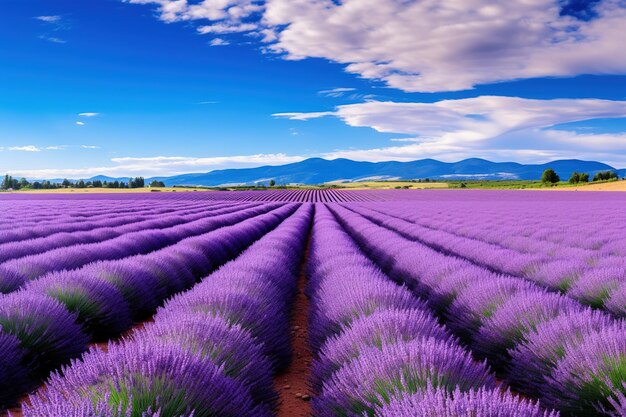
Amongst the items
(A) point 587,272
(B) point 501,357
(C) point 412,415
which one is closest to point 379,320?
(B) point 501,357

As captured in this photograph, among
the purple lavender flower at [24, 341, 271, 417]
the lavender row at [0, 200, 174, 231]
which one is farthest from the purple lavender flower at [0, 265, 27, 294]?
the lavender row at [0, 200, 174, 231]

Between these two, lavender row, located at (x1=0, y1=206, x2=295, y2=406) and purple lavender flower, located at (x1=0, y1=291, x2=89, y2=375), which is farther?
purple lavender flower, located at (x1=0, y1=291, x2=89, y2=375)

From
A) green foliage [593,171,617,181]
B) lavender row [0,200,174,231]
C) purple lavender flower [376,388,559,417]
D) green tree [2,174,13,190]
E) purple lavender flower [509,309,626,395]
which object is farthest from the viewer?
green tree [2,174,13,190]

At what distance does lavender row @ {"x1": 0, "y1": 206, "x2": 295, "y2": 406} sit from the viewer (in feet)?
11.2

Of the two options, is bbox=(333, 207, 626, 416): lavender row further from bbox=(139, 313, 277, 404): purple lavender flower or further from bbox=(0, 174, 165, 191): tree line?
bbox=(0, 174, 165, 191): tree line

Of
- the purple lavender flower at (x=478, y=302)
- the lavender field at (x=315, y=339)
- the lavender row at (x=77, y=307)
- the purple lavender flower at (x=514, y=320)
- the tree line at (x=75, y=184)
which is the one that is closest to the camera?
the lavender field at (x=315, y=339)

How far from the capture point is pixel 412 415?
64.0 inches

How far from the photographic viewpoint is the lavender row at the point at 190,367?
1779mm

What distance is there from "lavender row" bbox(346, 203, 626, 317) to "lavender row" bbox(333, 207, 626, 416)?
2.70 ft

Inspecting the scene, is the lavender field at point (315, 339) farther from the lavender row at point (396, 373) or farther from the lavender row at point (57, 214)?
the lavender row at point (57, 214)

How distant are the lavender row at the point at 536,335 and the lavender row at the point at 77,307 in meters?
3.07

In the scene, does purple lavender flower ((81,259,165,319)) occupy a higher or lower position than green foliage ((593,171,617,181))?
lower

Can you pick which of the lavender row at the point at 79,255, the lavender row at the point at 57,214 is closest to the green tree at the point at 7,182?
the lavender row at the point at 57,214

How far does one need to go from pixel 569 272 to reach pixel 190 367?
5.02 meters
